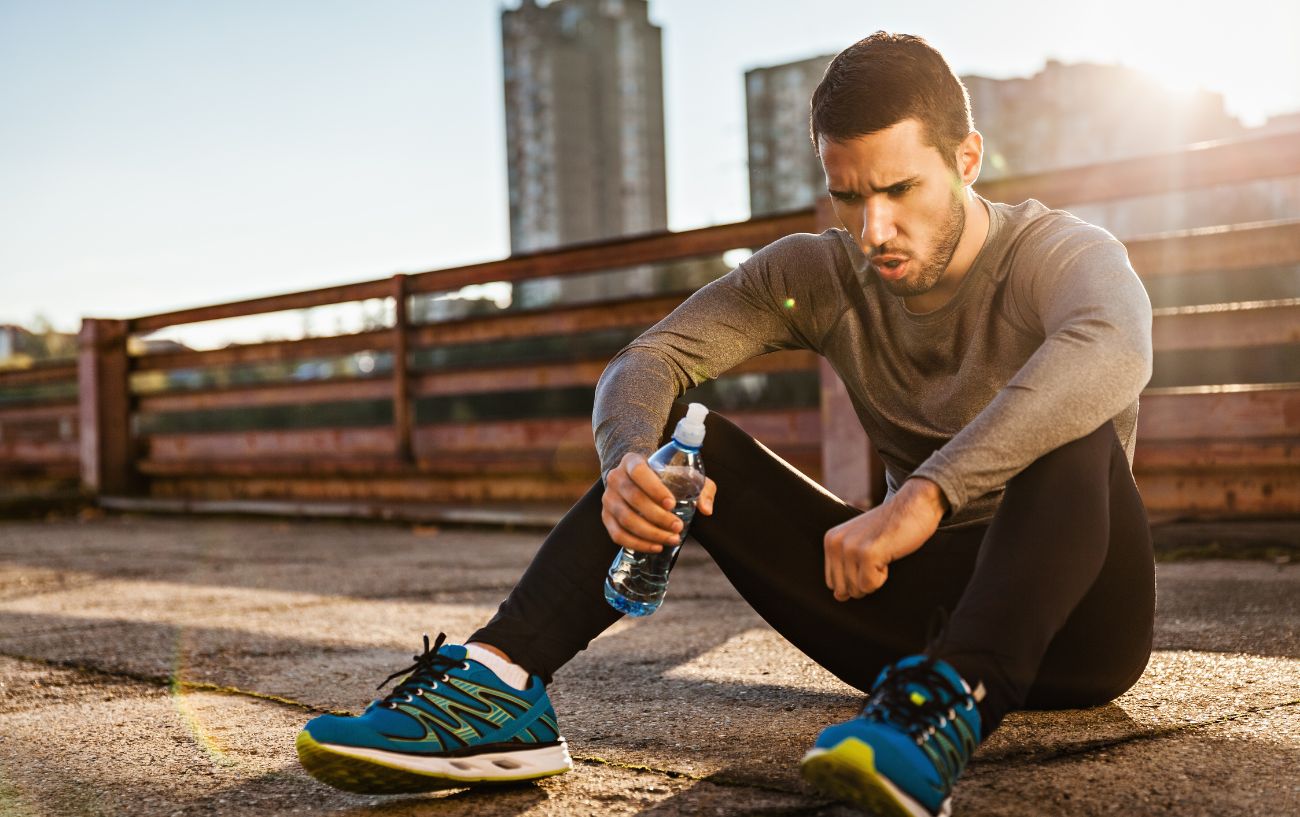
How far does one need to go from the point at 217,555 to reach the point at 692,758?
448cm

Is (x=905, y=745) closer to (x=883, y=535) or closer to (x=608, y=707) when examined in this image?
(x=883, y=535)

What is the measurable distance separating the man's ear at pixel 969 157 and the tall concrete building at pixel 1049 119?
4822 cm

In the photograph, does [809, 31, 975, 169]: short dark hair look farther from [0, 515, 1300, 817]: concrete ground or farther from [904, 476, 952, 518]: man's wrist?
[0, 515, 1300, 817]: concrete ground

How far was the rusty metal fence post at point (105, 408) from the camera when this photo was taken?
9.27m

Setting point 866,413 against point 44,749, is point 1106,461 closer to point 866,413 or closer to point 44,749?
point 866,413

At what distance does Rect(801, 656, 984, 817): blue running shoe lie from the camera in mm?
1370

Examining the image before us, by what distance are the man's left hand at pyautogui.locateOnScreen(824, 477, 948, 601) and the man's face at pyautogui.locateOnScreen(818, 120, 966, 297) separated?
51 cm

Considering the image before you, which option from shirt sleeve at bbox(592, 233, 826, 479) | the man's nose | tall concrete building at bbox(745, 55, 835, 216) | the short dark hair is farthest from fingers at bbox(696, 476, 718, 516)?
tall concrete building at bbox(745, 55, 835, 216)

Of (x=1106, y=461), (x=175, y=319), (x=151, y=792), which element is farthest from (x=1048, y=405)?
(x=175, y=319)

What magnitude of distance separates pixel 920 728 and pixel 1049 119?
56734 millimetres

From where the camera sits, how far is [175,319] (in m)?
8.85

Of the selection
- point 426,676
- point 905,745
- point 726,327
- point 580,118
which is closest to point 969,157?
point 726,327

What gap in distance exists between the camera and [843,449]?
5145mm

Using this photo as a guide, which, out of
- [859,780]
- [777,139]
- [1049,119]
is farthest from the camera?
[777,139]
